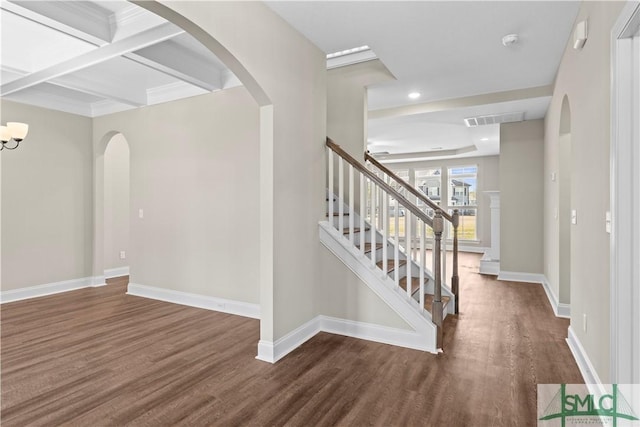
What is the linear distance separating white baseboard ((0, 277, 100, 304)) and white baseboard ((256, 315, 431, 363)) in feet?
13.2

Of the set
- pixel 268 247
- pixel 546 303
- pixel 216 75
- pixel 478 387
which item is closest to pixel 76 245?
pixel 216 75

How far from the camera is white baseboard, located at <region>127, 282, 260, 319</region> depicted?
3.95 metres

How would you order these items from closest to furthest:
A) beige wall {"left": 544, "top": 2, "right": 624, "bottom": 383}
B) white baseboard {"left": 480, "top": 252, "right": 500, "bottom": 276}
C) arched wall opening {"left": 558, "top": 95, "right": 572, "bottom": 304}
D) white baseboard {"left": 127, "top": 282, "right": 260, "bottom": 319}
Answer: beige wall {"left": 544, "top": 2, "right": 624, "bottom": 383} → arched wall opening {"left": 558, "top": 95, "right": 572, "bottom": 304} → white baseboard {"left": 127, "top": 282, "right": 260, "bottom": 319} → white baseboard {"left": 480, "top": 252, "right": 500, "bottom": 276}

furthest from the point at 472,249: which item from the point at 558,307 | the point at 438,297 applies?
the point at 438,297

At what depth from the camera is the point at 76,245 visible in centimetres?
529

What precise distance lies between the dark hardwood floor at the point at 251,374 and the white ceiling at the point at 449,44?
2.85m

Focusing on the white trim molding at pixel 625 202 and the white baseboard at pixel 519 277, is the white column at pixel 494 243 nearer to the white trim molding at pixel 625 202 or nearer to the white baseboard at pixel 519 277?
the white baseboard at pixel 519 277

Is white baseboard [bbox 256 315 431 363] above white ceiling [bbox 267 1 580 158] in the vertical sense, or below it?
below

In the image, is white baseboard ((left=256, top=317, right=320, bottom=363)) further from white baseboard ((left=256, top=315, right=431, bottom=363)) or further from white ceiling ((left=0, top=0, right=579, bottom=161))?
white ceiling ((left=0, top=0, right=579, bottom=161))

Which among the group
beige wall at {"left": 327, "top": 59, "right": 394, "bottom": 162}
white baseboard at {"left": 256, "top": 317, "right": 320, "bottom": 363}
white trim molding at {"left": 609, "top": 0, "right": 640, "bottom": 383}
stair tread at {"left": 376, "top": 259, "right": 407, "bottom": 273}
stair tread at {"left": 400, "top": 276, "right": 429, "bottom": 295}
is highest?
beige wall at {"left": 327, "top": 59, "right": 394, "bottom": 162}

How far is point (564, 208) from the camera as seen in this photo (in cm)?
384

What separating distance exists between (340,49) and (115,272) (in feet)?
17.9

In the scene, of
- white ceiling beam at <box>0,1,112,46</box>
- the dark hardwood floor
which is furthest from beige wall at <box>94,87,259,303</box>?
white ceiling beam at <box>0,1,112,46</box>

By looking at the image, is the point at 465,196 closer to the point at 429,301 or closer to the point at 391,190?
the point at 429,301
